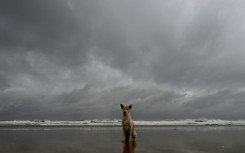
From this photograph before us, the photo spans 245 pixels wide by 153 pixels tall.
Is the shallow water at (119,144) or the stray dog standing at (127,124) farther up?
the stray dog standing at (127,124)

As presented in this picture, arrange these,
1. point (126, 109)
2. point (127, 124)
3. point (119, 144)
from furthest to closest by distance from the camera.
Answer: point (126, 109) < point (127, 124) < point (119, 144)

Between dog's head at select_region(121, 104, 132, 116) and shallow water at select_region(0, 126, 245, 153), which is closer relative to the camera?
shallow water at select_region(0, 126, 245, 153)

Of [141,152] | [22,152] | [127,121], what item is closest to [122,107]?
[127,121]

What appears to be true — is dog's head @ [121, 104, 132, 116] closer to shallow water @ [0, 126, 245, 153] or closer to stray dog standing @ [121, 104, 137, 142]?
stray dog standing @ [121, 104, 137, 142]

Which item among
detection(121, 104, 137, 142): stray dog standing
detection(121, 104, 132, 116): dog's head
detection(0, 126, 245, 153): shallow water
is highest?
detection(121, 104, 132, 116): dog's head

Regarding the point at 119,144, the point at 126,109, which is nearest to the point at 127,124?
the point at 126,109

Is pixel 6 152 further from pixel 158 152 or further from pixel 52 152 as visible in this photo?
pixel 158 152

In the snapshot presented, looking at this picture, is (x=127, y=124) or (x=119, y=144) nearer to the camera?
(x=119, y=144)

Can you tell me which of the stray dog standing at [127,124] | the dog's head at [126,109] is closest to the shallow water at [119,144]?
the stray dog standing at [127,124]

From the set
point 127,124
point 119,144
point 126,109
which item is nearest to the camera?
point 119,144

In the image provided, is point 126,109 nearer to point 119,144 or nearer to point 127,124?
point 127,124

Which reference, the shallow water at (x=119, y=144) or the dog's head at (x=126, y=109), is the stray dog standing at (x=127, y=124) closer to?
the dog's head at (x=126, y=109)

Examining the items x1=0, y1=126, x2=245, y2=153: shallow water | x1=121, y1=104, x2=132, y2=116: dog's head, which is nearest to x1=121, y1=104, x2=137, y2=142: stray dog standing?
x1=121, y1=104, x2=132, y2=116: dog's head

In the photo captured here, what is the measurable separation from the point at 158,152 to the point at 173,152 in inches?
26.5
